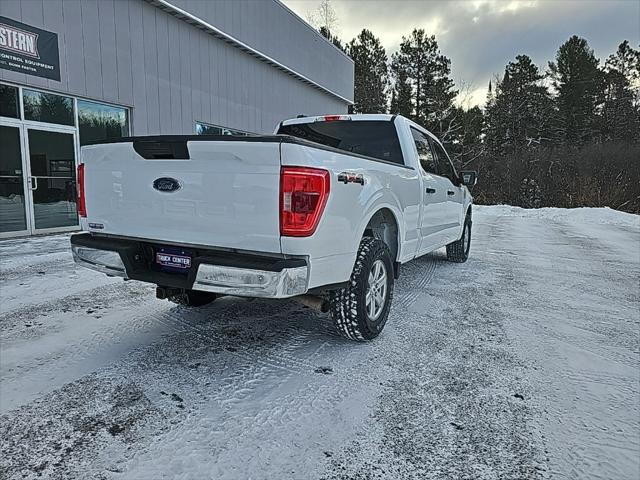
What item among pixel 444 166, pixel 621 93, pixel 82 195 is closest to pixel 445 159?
pixel 444 166

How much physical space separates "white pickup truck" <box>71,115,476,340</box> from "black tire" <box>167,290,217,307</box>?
46mm

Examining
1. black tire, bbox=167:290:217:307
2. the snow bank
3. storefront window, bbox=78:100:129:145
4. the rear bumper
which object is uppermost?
storefront window, bbox=78:100:129:145

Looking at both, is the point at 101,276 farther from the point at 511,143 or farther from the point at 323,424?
the point at 511,143

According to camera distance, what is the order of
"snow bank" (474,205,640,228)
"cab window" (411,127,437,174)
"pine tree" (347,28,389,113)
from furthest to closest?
"pine tree" (347,28,389,113), "snow bank" (474,205,640,228), "cab window" (411,127,437,174)

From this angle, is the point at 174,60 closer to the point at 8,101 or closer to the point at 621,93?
the point at 8,101

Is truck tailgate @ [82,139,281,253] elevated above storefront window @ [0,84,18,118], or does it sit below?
below

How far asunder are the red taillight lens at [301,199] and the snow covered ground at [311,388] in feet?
3.19

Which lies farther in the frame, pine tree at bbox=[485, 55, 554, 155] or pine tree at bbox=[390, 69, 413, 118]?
pine tree at bbox=[390, 69, 413, 118]

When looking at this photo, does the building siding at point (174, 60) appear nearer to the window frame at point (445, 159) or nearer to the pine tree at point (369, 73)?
the window frame at point (445, 159)

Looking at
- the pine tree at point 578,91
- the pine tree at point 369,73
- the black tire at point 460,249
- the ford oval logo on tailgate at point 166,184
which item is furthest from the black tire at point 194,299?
the pine tree at point 578,91

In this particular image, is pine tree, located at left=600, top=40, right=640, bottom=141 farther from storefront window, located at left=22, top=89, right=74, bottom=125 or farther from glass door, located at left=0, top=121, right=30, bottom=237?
glass door, located at left=0, top=121, right=30, bottom=237

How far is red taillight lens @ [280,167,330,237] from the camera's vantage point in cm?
244

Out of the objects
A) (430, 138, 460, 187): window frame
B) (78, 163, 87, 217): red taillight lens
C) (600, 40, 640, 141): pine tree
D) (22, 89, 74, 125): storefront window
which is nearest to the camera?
(78, 163, 87, 217): red taillight lens

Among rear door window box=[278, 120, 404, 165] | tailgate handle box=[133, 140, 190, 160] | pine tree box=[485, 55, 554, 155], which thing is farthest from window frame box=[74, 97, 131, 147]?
pine tree box=[485, 55, 554, 155]
